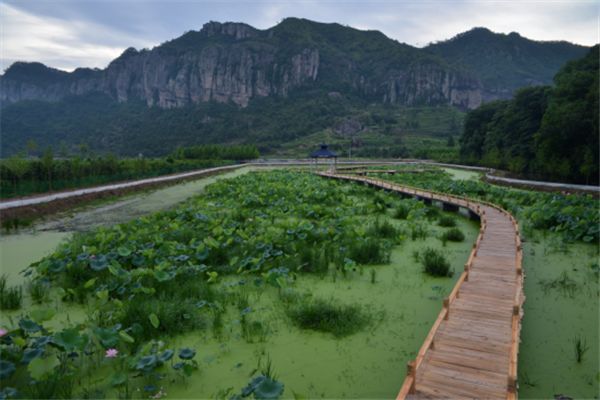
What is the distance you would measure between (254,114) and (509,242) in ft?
372

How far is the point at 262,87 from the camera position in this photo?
14125cm

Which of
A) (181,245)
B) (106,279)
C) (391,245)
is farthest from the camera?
(391,245)

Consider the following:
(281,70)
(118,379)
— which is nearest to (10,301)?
(118,379)

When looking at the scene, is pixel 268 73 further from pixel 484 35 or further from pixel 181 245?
pixel 181 245

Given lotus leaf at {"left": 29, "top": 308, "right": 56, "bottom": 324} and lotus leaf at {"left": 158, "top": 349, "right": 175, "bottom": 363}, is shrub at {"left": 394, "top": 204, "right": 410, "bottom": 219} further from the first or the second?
lotus leaf at {"left": 29, "top": 308, "right": 56, "bottom": 324}

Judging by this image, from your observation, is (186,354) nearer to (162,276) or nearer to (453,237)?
(162,276)

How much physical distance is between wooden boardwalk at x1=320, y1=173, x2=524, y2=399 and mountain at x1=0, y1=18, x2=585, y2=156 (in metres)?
65.6

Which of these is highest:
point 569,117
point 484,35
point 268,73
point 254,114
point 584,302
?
point 484,35

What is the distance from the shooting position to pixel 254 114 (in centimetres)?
11706

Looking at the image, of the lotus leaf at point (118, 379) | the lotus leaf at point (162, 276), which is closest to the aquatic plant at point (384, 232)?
the lotus leaf at point (162, 276)

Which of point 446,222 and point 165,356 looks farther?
point 446,222

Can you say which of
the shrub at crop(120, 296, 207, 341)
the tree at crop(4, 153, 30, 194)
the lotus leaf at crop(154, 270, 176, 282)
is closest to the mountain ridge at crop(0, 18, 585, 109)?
the tree at crop(4, 153, 30, 194)

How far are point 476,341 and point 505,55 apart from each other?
→ 210188mm

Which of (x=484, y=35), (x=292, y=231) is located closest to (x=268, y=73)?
(x=484, y=35)
